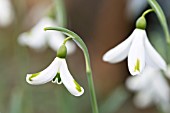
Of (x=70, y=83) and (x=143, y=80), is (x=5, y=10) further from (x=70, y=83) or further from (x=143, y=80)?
(x=70, y=83)

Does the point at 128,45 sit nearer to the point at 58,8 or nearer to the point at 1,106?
the point at 58,8

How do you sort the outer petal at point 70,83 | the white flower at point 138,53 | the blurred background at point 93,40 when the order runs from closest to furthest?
the outer petal at point 70,83
the white flower at point 138,53
the blurred background at point 93,40

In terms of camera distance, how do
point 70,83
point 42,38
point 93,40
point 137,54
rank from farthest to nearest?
point 93,40
point 42,38
point 137,54
point 70,83

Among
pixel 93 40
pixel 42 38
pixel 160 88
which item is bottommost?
pixel 160 88

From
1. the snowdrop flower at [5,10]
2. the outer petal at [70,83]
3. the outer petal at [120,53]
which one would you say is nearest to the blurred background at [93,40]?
the snowdrop flower at [5,10]

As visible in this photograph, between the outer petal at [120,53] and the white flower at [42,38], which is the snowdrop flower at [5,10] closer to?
the white flower at [42,38]

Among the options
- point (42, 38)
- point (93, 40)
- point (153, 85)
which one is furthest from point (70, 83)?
point (93, 40)
